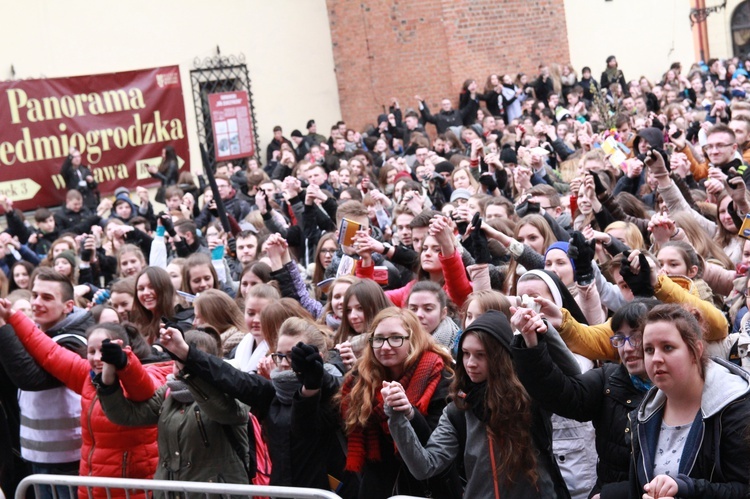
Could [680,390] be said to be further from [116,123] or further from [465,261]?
[116,123]

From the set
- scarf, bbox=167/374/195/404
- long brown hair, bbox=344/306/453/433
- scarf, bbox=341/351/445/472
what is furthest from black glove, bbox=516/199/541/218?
scarf, bbox=167/374/195/404

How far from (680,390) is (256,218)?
716cm

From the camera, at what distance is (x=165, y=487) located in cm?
475

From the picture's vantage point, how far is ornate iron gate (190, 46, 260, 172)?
18422mm

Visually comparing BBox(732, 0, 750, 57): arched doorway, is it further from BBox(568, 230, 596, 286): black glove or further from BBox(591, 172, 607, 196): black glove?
BBox(568, 230, 596, 286): black glove

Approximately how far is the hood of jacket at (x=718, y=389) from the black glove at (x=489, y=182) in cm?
542

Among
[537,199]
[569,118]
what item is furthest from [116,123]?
[537,199]

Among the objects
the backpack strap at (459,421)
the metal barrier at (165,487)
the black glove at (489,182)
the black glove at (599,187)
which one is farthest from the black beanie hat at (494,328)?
the black glove at (489,182)

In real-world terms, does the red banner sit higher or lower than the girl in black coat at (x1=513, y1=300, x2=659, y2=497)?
higher

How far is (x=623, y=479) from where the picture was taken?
4.11 m

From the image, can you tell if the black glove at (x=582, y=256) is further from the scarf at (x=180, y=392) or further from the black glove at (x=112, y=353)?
the black glove at (x=112, y=353)

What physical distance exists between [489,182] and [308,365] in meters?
4.80

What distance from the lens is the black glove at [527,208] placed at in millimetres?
7965

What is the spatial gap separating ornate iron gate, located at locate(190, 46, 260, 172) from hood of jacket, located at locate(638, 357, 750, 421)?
594 inches
